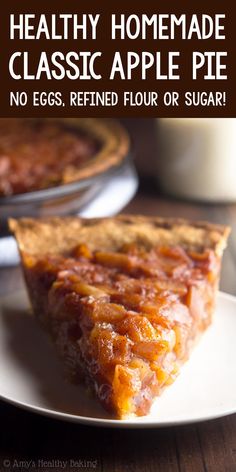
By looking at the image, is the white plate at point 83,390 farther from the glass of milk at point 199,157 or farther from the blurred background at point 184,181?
the glass of milk at point 199,157

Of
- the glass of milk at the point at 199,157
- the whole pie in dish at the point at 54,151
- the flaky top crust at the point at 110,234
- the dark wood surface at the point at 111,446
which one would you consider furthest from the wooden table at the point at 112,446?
the glass of milk at the point at 199,157

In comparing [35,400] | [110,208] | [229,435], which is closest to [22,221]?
[110,208]

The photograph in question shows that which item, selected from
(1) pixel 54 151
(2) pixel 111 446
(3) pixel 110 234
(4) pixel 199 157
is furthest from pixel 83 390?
(1) pixel 54 151

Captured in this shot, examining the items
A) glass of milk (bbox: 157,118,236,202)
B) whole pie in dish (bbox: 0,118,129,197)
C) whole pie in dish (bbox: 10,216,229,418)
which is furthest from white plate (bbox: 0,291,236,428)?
glass of milk (bbox: 157,118,236,202)

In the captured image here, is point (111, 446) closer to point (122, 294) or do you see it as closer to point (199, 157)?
point (122, 294)

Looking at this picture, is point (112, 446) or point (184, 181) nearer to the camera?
point (112, 446)

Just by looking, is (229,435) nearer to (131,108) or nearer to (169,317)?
(169,317)
